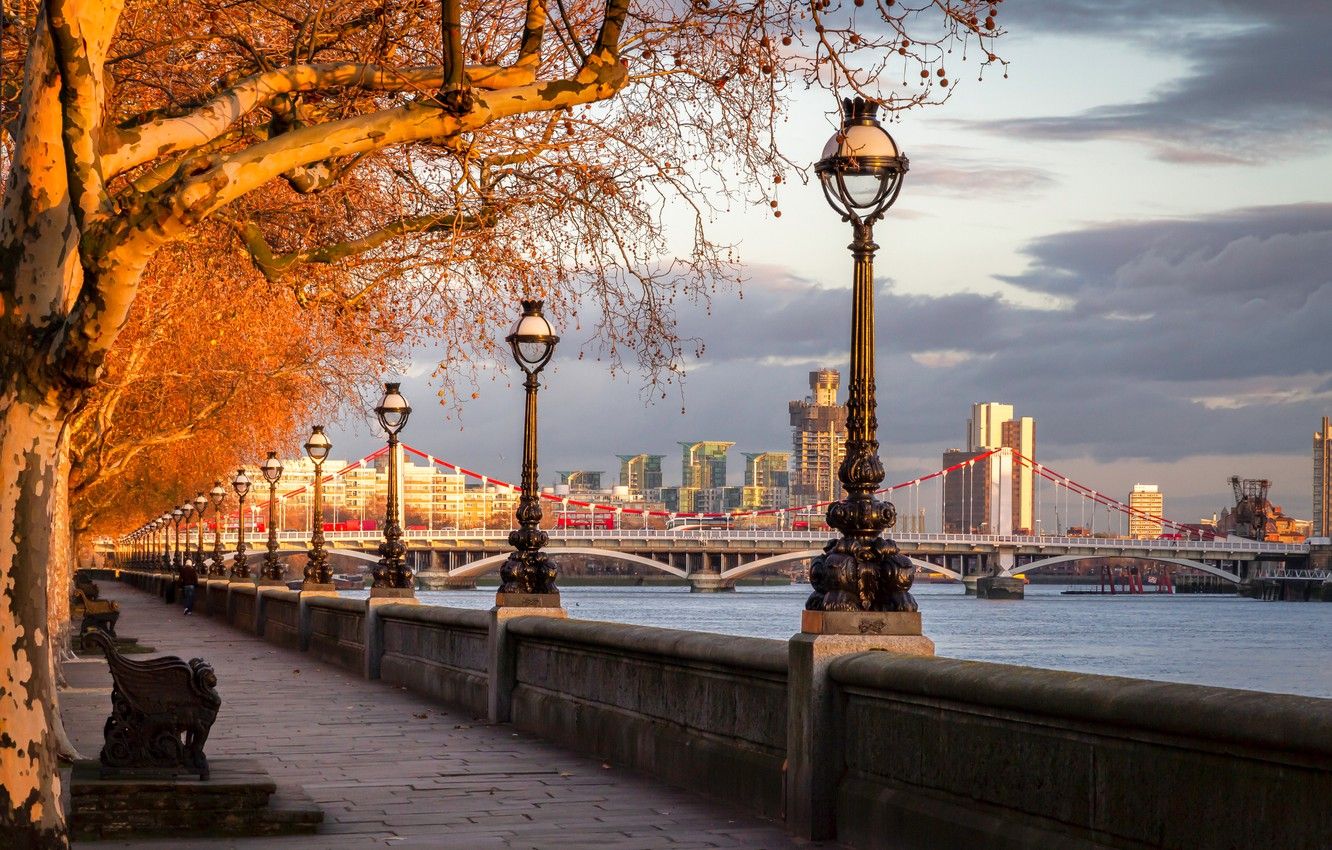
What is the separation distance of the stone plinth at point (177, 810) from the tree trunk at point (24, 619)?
5.60ft

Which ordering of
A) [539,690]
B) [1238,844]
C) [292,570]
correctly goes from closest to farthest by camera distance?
[1238,844] < [539,690] < [292,570]

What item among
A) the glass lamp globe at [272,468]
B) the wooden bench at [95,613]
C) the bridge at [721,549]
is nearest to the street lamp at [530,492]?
the wooden bench at [95,613]

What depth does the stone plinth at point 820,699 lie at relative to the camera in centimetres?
985

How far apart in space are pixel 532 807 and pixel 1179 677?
6515 centimetres

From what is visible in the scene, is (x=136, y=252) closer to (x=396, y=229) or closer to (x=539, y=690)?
(x=396, y=229)

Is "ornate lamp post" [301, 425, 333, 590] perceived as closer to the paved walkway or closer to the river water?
the paved walkway

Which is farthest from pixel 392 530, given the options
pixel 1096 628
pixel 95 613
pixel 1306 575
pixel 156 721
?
pixel 1306 575

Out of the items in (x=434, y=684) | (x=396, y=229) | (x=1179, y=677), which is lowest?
(x=1179, y=677)

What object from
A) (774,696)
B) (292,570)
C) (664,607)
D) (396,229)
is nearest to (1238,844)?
(774,696)

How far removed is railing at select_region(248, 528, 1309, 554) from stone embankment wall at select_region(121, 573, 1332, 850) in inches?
4285

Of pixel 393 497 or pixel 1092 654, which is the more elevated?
pixel 393 497

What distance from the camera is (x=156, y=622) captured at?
4831 centimetres

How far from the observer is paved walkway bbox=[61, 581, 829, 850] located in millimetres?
10141

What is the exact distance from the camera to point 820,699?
9.85 m
